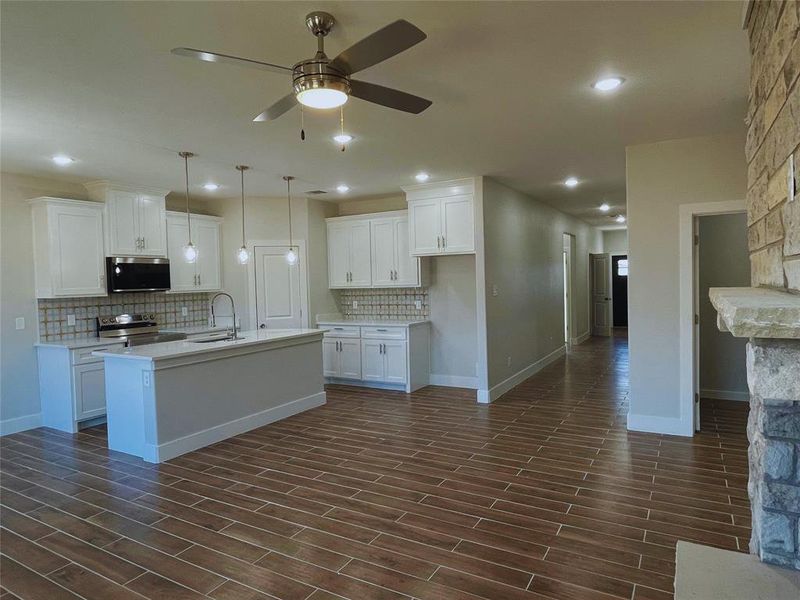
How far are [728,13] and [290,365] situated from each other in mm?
4673

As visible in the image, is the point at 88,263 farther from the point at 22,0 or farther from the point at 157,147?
the point at 22,0

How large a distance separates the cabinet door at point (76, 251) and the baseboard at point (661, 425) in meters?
5.77

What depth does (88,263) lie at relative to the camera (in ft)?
17.5

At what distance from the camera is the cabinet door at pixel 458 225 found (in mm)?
5832

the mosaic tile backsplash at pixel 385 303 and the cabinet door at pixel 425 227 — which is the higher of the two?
the cabinet door at pixel 425 227

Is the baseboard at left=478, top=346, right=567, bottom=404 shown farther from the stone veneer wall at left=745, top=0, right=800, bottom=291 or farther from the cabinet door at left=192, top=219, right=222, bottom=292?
the cabinet door at left=192, top=219, right=222, bottom=292

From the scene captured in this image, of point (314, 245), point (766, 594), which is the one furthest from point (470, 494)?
point (314, 245)

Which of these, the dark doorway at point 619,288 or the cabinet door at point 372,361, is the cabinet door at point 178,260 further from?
the dark doorway at point 619,288

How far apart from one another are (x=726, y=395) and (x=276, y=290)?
5845mm

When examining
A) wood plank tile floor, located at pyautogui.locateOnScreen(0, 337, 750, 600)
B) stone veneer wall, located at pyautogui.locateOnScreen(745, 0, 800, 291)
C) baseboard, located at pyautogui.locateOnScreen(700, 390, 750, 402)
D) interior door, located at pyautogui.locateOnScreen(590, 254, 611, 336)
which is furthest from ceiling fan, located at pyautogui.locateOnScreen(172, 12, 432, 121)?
interior door, located at pyautogui.locateOnScreen(590, 254, 611, 336)

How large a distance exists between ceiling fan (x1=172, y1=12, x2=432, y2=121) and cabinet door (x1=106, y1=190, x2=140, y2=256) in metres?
4.14

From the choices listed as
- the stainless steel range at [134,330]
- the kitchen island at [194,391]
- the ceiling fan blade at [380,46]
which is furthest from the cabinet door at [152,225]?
the ceiling fan blade at [380,46]

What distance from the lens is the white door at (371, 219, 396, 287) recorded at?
6.83 metres

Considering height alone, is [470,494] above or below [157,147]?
below
